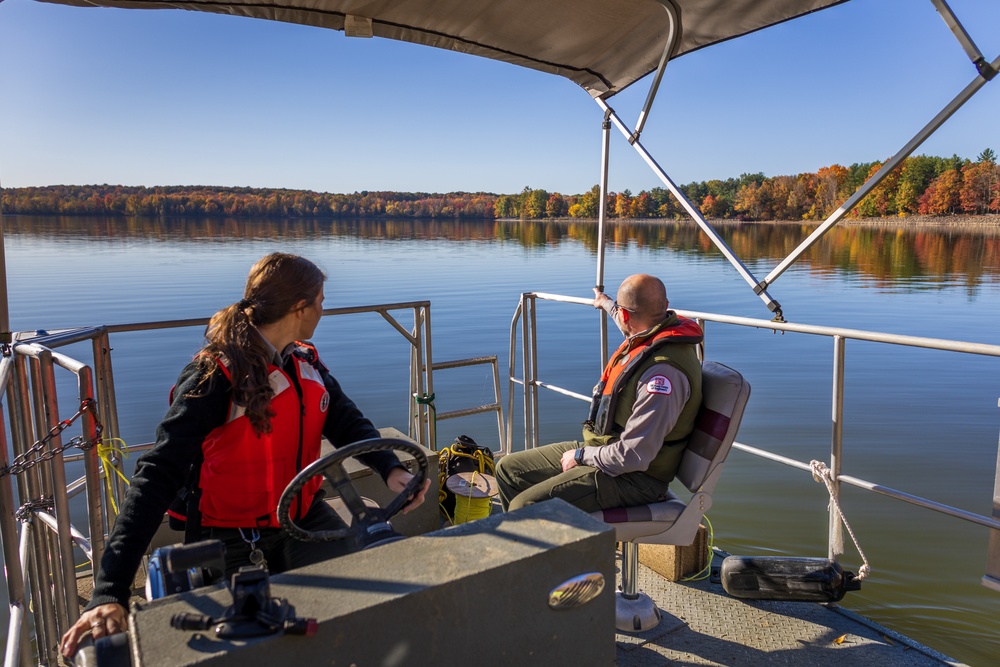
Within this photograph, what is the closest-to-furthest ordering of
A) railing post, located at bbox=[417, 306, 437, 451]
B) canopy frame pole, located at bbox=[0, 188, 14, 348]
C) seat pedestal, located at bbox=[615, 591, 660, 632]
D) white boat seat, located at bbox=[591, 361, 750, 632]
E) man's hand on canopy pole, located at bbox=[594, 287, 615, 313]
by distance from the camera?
canopy frame pole, located at bbox=[0, 188, 14, 348], white boat seat, located at bbox=[591, 361, 750, 632], seat pedestal, located at bbox=[615, 591, 660, 632], man's hand on canopy pole, located at bbox=[594, 287, 615, 313], railing post, located at bbox=[417, 306, 437, 451]

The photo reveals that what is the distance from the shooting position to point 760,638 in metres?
2.66

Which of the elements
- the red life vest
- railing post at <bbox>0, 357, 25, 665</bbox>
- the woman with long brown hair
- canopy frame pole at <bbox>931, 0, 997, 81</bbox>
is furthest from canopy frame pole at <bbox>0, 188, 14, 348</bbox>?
canopy frame pole at <bbox>931, 0, 997, 81</bbox>

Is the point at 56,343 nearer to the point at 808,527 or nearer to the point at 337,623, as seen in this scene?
the point at 337,623

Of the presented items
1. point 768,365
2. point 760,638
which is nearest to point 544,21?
point 760,638

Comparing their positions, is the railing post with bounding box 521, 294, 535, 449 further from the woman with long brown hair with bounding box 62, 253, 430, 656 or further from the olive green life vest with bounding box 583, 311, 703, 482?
the woman with long brown hair with bounding box 62, 253, 430, 656

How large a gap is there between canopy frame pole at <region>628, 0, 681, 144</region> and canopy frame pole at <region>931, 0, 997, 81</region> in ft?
3.31

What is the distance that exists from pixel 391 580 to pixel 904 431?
33.5 feet

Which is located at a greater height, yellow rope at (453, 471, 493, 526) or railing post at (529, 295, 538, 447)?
railing post at (529, 295, 538, 447)

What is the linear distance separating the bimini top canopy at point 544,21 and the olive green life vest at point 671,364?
142 centimetres

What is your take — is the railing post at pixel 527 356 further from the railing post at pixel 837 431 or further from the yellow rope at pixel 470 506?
the railing post at pixel 837 431

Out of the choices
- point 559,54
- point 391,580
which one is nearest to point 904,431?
point 559,54

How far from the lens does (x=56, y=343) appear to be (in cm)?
248

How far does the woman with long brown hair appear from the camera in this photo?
1.82 metres

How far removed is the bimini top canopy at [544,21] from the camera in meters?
2.96
